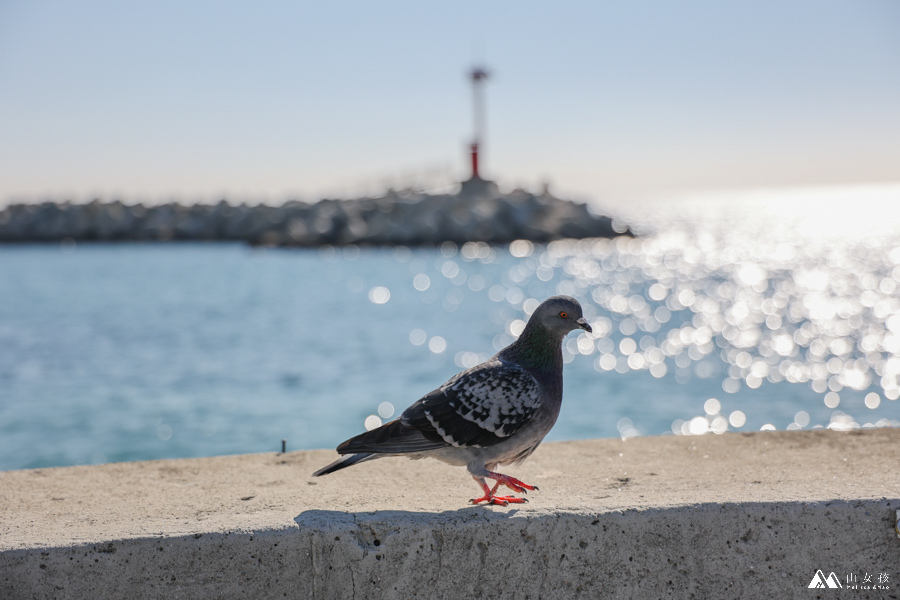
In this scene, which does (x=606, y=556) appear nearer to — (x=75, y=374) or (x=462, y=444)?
(x=462, y=444)

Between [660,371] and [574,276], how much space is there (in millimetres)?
25734

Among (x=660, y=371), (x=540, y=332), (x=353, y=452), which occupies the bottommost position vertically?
(x=660, y=371)

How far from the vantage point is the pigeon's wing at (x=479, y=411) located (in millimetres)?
4062

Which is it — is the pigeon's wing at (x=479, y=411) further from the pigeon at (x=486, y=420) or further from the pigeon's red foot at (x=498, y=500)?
the pigeon's red foot at (x=498, y=500)

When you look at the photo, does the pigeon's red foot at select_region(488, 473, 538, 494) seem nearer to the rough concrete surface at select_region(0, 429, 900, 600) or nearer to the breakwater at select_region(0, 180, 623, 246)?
the rough concrete surface at select_region(0, 429, 900, 600)

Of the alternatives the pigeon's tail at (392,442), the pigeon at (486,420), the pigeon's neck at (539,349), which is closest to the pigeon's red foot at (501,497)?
the pigeon at (486,420)

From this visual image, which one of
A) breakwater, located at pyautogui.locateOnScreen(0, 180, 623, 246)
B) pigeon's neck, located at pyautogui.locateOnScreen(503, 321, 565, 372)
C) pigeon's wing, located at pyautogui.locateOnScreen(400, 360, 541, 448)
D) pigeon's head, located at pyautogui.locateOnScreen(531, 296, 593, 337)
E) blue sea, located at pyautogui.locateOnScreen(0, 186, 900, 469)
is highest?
breakwater, located at pyautogui.locateOnScreen(0, 180, 623, 246)

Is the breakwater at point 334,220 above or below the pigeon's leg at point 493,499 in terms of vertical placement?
above

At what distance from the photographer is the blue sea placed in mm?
15789

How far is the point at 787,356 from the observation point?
963 inches

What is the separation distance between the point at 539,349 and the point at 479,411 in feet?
1.95


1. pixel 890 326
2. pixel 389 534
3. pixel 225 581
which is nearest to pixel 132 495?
pixel 225 581

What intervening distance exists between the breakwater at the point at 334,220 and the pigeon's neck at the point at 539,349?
52.3 meters

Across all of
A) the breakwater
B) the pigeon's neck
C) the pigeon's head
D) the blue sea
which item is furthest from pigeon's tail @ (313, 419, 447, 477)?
the breakwater
